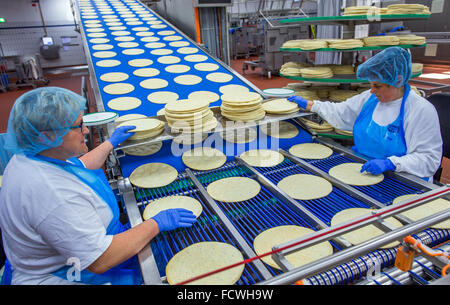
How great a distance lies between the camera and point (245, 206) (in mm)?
1531

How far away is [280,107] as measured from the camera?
2297 millimetres

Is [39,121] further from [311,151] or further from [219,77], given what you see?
[219,77]

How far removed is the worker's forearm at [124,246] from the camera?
1.09 meters

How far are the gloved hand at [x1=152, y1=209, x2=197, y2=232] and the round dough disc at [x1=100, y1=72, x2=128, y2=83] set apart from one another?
89.3 inches

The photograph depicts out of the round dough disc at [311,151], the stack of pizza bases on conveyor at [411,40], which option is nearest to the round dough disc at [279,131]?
the round dough disc at [311,151]

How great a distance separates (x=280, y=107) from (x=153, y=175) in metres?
1.17

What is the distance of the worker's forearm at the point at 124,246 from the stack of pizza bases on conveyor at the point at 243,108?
3.80 feet

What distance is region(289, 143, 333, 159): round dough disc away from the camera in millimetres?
2045

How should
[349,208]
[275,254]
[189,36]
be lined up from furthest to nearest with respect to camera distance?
[189,36]
[349,208]
[275,254]

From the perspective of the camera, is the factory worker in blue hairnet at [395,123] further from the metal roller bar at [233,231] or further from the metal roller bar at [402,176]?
the metal roller bar at [233,231]

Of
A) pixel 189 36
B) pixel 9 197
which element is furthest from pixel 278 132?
pixel 189 36

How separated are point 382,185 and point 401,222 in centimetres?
39

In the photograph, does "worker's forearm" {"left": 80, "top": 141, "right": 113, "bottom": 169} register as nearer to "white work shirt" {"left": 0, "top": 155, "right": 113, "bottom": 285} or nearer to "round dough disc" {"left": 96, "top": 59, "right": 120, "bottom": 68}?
"white work shirt" {"left": 0, "top": 155, "right": 113, "bottom": 285}

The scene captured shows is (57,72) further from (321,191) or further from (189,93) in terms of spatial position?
(321,191)
